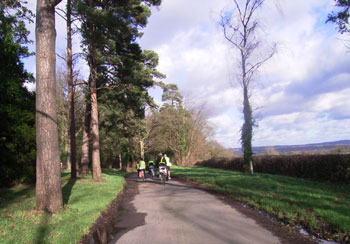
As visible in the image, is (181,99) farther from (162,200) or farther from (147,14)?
(162,200)

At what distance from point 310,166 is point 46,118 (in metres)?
16.4

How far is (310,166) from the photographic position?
55.8 ft

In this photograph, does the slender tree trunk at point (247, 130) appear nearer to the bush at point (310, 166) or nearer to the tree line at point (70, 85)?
the tree line at point (70, 85)

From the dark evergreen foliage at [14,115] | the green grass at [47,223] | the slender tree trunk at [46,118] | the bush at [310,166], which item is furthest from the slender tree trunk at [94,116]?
the bush at [310,166]

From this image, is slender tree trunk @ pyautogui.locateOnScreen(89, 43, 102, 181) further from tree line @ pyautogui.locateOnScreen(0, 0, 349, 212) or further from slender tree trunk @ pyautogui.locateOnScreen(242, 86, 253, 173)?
slender tree trunk @ pyautogui.locateOnScreen(242, 86, 253, 173)

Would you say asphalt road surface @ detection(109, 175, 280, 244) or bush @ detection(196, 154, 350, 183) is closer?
asphalt road surface @ detection(109, 175, 280, 244)

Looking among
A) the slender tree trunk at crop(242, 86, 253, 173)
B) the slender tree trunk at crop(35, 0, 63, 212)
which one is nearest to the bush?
the slender tree trunk at crop(242, 86, 253, 173)

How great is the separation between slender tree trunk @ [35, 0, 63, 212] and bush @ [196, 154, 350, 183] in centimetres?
1367

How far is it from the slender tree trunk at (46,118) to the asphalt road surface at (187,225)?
195cm

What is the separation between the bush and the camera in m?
13.8

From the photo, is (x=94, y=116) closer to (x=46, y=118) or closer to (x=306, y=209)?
(x=46, y=118)

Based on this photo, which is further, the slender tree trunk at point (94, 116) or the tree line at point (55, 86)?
the slender tree trunk at point (94, 116)

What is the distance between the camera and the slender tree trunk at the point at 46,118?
6.46m

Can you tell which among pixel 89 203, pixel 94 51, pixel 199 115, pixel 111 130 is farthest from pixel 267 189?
pixel 199 115
